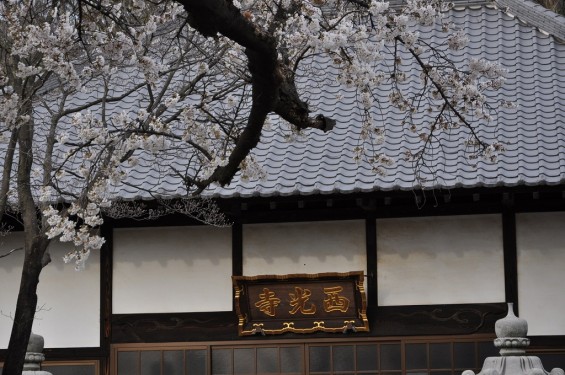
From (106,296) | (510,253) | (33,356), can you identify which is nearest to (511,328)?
(510,253)

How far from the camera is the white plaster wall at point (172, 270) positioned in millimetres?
13633

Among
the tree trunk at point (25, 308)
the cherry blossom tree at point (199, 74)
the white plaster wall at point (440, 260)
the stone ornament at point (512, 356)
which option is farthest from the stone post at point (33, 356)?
the stone ornament at point (512, 356)

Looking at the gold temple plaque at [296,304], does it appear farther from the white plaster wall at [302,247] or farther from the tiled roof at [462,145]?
the tiled roof at [462,145]

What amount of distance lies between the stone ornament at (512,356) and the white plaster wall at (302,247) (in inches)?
89.4

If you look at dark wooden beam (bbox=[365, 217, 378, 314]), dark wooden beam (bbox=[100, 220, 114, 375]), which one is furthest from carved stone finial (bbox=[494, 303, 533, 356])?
dark wooden beam (bbox=[100, 220, 114, 375])

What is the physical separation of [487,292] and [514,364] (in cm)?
189

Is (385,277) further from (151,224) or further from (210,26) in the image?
(210,26)

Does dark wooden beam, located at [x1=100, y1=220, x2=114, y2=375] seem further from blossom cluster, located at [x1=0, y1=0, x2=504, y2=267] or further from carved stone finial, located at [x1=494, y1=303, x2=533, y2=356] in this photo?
carved stone finial, located at [x1=494, y1=303, x2=533, y2=356]

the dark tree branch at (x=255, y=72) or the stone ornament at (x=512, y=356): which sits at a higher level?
the dark tree branch at (x=255, y=72)

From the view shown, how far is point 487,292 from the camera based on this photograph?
1311 cm

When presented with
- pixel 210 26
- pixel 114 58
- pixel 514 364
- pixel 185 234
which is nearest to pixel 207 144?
pixel 114 58

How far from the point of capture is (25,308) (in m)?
8.55

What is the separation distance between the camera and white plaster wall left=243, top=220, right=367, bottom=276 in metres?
13.4

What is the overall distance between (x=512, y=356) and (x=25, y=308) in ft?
15.9
